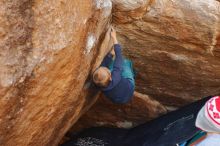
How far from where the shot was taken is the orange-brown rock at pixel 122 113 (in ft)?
16.4

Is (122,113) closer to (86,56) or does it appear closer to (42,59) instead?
(86,56)

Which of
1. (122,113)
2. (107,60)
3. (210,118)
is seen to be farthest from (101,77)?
(122,113)

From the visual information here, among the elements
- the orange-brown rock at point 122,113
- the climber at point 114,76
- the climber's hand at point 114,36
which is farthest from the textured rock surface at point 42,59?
the orange-brown rock at point 122,113

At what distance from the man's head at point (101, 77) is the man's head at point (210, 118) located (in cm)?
82

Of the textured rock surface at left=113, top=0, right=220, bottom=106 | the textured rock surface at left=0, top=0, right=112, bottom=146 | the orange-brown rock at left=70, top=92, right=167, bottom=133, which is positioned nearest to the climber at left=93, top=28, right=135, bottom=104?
the textured rock surface at left=0, top=0, right=112, bottom=146

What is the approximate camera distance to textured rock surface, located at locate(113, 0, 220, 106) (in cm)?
409

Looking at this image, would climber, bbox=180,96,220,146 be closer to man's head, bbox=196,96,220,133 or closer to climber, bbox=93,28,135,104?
man's head, bbox=196,96,220,133

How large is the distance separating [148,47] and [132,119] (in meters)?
1.16

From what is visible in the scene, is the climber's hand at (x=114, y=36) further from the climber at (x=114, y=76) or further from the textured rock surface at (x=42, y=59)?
the textured rock surface at (x=42, y=59)

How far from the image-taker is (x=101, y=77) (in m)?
3.70

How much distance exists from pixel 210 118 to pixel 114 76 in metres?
0.84

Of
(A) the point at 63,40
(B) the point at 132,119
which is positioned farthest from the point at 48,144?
(B) the point at 132,119

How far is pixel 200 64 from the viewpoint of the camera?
452cm

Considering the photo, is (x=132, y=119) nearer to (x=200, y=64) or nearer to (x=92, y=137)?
(x=92, y=137)
